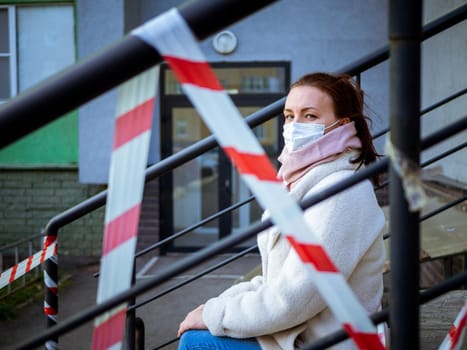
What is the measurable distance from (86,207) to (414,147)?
163 centimetres

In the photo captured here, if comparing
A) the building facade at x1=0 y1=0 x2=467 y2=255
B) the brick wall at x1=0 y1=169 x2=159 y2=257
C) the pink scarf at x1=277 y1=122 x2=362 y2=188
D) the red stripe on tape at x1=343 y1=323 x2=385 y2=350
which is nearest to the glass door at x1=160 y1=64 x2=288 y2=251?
the building facade at x1=0 y1=0 x2=467 y2=255

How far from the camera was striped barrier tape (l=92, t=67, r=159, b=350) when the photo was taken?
93cm

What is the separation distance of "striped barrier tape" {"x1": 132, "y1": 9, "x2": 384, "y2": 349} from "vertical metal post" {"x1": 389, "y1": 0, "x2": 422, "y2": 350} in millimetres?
61

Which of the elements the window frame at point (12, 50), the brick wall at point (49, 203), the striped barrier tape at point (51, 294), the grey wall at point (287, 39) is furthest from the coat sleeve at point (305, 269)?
the window frame at point (12, 50)

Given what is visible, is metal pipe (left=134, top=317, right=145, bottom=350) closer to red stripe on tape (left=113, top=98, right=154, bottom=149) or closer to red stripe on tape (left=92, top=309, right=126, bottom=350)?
red stripe on tape (left=92, top=309, right=126, bottom=350)

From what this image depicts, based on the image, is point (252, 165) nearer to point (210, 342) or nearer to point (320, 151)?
point (320, 151)

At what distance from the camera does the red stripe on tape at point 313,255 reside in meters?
0.91

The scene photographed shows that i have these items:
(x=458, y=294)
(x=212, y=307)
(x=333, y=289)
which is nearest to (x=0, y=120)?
(x=333, y=289)

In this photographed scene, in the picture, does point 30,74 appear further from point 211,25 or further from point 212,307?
point 211,25

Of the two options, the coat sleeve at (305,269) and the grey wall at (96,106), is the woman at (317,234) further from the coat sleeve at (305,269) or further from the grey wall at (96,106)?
the grey wall at (96,106)

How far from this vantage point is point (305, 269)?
4.82 ft

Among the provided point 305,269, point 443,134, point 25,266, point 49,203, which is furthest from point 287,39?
point 443,134

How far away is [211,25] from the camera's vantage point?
0.88 meters

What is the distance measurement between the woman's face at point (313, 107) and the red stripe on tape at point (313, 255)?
0.86 metres
